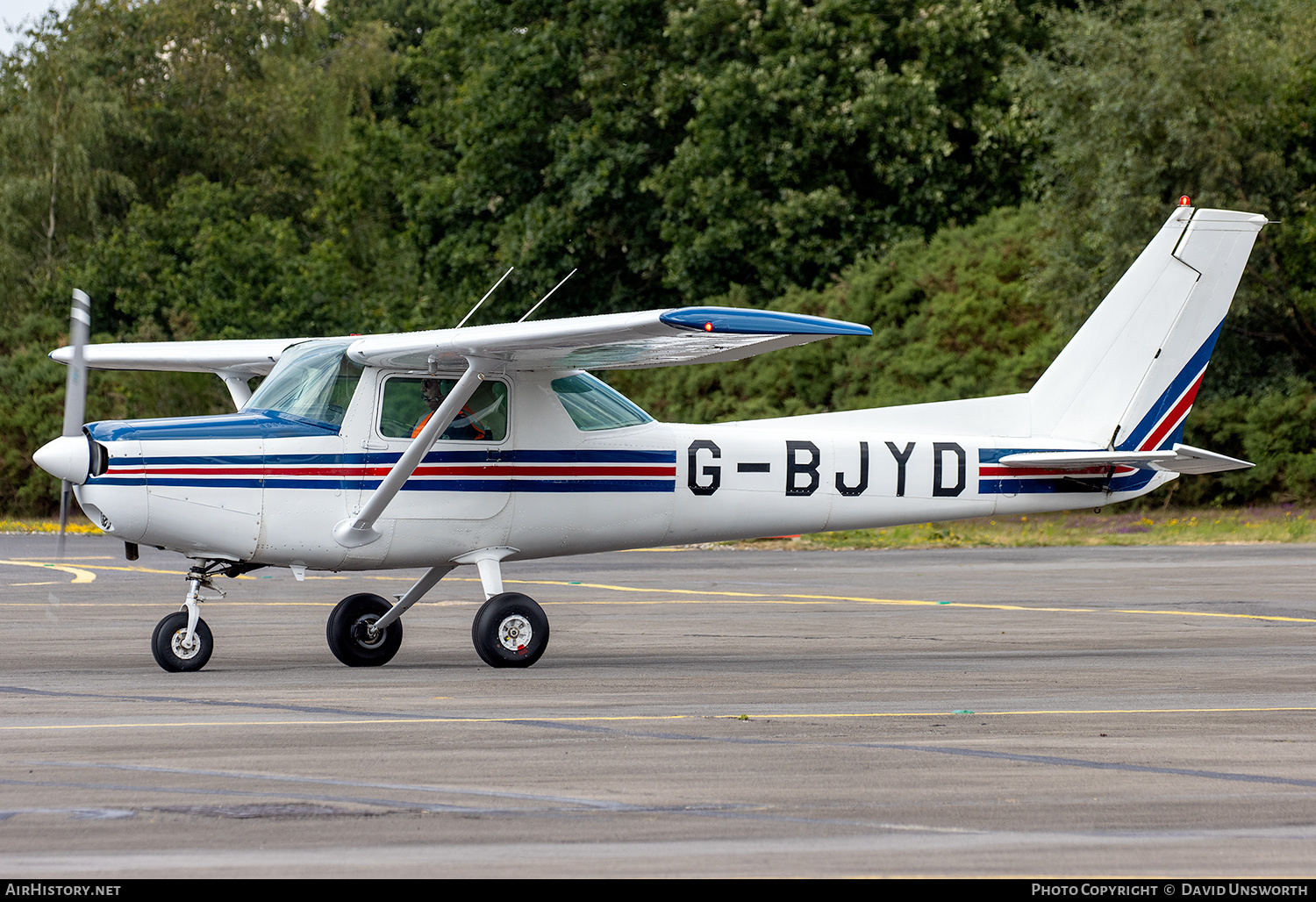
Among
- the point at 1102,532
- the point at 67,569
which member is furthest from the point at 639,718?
the point at 1102,532

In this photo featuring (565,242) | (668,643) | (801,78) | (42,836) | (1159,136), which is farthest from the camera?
(565,242)

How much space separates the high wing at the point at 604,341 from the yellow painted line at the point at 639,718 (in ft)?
7.53

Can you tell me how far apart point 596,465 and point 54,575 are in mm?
11631

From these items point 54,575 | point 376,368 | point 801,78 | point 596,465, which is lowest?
point 54,575

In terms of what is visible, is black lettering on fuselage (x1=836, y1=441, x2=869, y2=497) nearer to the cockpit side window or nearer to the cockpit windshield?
the cockpit side window

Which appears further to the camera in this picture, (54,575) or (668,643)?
(54,575)

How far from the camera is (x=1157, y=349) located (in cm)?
1316

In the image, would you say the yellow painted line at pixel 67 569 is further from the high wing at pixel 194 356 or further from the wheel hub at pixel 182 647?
the wheel hub at pixel 182 647

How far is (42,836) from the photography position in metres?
5.69

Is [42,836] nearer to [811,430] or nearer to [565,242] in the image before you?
[811,430]

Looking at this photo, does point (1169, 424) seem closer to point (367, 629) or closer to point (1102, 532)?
point (367, 629)

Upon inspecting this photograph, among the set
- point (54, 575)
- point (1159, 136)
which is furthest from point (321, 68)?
point (54, 575)

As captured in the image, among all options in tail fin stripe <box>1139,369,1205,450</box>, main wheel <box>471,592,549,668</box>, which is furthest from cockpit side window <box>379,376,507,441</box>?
tail fin stripe <box>1139,369,1205,450</box>

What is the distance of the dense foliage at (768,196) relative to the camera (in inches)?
1192
